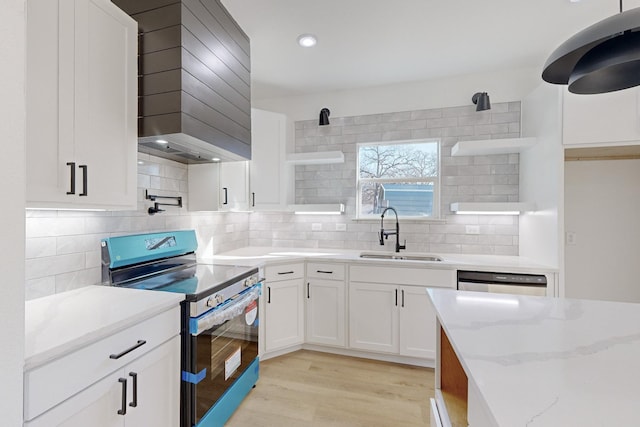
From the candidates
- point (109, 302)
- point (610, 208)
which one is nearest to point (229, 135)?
point (109, 302)

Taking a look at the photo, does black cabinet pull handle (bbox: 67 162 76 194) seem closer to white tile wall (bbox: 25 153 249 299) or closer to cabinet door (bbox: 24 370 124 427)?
white tile wall (bbox: 25 153 249 299)

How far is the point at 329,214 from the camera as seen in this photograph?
10.8 ft

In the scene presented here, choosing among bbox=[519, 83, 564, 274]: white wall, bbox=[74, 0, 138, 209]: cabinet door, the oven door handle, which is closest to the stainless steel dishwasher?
bbox=[519, 83, 564, 274]: white wall

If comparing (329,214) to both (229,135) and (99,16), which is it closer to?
(229,135)

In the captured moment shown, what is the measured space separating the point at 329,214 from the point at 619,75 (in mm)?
2510

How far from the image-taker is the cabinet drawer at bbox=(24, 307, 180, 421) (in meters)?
0.86

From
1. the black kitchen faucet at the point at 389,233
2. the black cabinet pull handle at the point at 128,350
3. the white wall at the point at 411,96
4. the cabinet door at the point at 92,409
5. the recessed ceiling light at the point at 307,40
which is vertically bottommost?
the cabinet door at the point at 92,409

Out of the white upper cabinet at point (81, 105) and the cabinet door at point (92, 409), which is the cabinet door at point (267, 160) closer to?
the white upper cabinet at point (81, 105)

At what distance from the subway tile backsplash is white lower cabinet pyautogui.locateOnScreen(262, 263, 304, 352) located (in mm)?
700

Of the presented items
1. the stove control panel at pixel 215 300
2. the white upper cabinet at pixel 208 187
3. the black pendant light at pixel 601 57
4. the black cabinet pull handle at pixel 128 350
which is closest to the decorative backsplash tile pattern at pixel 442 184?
the white upper cabinet at pixel 208 187

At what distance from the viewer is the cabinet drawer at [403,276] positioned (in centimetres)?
243

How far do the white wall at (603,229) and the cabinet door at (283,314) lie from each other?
2.51m

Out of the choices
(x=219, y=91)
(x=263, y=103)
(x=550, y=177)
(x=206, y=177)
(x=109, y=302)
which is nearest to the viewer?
(x=109, y=302)

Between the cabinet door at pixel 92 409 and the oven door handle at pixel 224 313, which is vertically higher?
the oven door handle at pixel 224 313
